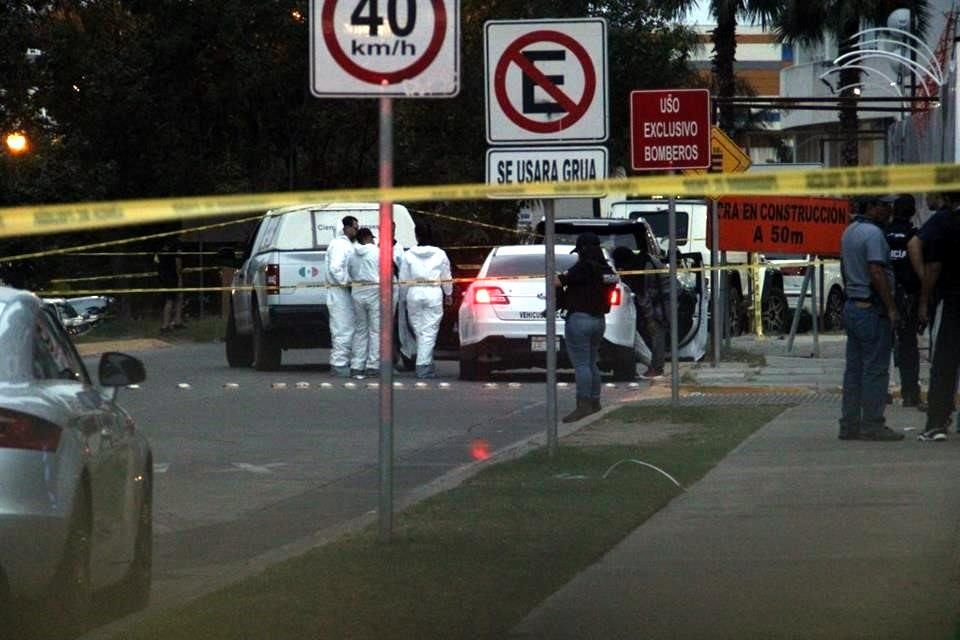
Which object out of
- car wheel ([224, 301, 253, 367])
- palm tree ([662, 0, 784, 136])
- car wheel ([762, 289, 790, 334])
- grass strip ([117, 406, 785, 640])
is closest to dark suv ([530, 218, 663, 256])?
car wheel ([224, 301, 253, 367])

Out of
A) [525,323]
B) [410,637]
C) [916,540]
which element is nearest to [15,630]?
[410,637]

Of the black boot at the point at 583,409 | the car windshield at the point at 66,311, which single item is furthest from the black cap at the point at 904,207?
the car windshield at the point at 66,311

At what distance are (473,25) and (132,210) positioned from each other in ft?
131

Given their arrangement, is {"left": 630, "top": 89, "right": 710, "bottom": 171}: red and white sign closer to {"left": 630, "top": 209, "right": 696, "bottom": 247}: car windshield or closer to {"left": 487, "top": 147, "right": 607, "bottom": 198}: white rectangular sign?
{"left": 487, "top": 147, "right": 607, "bottom": 198}: white rectangular sign

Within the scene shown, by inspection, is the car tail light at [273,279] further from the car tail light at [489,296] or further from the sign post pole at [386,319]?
the sign post pole at [386,319]

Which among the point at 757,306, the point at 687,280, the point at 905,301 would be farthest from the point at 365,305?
the point at 757,306

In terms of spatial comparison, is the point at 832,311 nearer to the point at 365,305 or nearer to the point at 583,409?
the point at 365,305

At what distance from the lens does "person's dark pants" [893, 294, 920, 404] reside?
57.5ft

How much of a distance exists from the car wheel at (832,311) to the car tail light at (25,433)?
3170cm

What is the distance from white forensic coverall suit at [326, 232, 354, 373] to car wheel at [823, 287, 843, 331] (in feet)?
51.4

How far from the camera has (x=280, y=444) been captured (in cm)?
1617

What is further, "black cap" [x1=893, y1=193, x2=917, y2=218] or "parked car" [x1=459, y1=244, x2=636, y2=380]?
"parked car" [x1=459, y1=244, x2=636, y2=380]

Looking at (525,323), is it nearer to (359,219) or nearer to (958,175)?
(359,219)

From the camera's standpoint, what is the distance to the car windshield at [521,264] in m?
23.5
